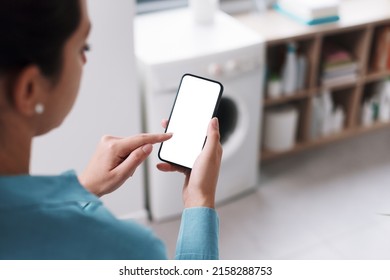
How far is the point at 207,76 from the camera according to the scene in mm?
2014

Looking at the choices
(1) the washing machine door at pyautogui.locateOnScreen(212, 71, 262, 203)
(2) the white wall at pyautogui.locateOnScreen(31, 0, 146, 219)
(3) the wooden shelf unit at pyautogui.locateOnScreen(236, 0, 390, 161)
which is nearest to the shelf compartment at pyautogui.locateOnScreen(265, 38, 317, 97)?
(3) the wooden shelf unit at pyautogui.locateOnScreen(236, 0, 390, 161)

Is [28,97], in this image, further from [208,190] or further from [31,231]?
[208,190]

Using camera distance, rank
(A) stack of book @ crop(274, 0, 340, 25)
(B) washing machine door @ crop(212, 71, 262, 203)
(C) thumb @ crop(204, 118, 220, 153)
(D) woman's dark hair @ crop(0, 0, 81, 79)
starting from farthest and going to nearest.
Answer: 1. (A) stack of book @ crop(274, 0, 340, 25)
2. (B) washing machine door @ crop(212, 71, 262, 203)
3. (C) thumb @ crop(204, 118, 220, 153)
4. (D) woman's dark hair @ crop(0, 0, 81, 79)

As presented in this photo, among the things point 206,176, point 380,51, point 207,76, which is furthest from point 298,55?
point 206,176

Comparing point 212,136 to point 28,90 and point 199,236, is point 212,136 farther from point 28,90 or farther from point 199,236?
point 28,90

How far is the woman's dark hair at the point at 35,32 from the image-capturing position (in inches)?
23.7

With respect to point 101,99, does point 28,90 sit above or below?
above

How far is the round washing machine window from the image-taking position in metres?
2.22

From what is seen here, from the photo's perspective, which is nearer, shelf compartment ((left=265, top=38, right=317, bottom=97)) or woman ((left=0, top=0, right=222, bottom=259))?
woman ((left=0, top=0, right=222, bottom=259))

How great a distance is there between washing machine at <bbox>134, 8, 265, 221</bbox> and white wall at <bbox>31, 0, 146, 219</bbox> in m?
0.09

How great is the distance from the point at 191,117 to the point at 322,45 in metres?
1.83

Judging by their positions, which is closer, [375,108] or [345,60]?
[345,60]

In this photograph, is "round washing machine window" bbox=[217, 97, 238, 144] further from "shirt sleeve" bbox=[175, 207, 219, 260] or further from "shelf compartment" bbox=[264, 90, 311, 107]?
"shirt sleeve" bbox=[175, 207, 219, 260]

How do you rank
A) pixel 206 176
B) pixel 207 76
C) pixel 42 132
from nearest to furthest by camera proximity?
1. pixel 42 132
2. pixel 206 176
3. pixel 207 76
